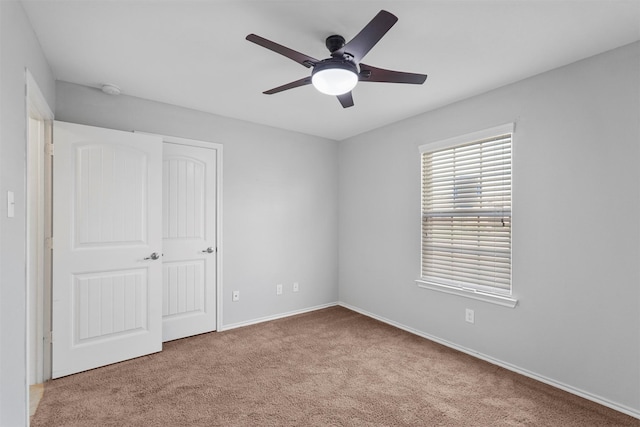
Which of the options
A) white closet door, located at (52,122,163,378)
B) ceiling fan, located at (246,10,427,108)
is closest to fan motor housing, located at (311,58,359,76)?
ceiling fan, located at (246,10,427,108)

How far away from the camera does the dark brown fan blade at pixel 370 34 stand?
4.81 feet

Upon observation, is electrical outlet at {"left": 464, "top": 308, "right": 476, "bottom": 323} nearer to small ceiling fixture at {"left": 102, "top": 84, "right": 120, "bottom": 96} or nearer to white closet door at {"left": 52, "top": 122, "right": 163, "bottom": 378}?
white closet door at {"left": 52, "top": 122, "right": 163, "bottom": 378}

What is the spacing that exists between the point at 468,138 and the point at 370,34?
1901mm

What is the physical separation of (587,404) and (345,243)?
9.85ft

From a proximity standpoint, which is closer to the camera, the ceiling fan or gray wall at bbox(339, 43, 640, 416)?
the ceiling fan

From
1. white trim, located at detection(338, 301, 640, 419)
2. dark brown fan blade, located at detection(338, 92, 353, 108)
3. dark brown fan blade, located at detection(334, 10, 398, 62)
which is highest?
dark brown fan blade, located at detection(334, 10, 398, 62)

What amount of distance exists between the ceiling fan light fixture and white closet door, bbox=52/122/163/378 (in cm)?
192

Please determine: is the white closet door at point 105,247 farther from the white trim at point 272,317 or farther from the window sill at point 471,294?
the window sill at point 471,294

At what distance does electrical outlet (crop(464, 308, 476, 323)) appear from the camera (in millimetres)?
3056

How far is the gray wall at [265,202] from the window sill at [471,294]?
5.30ft

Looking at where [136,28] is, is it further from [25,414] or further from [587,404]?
[587,404]

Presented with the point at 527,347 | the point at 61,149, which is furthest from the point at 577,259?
the point at 61,149

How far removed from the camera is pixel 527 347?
2.67m

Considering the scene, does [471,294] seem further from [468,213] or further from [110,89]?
[110,89]
